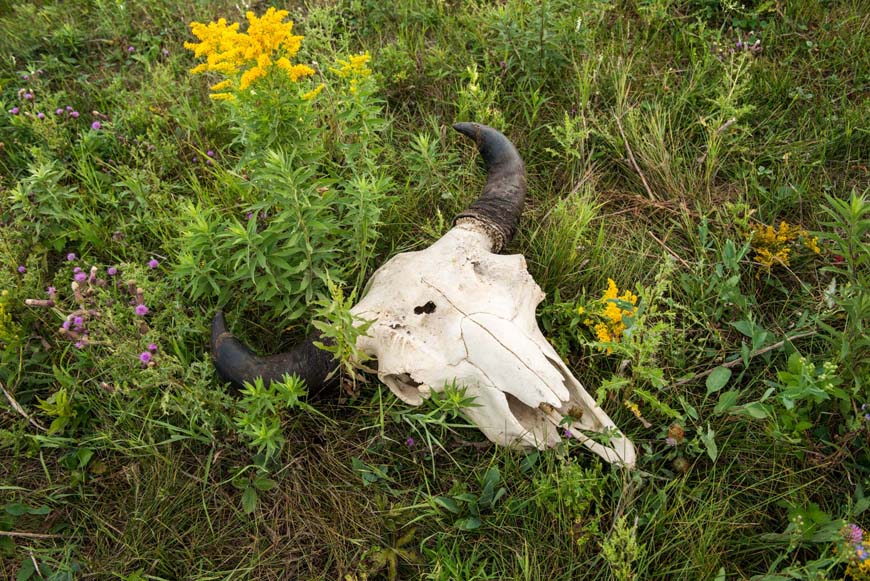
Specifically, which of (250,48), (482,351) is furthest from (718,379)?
(250,48)

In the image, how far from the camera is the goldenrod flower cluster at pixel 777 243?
3.17m

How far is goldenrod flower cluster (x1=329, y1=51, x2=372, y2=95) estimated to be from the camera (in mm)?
2924

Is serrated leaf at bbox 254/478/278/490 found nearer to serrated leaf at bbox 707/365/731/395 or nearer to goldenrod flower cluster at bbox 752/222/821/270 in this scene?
serrated leaf at bbox 707/365/731/395

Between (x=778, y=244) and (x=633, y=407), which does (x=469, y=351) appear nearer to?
(x=633, y=407)

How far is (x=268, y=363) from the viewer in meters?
2.68

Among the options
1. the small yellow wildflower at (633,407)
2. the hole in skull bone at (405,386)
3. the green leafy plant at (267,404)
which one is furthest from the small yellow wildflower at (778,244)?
the green leafy plant at (267,404)

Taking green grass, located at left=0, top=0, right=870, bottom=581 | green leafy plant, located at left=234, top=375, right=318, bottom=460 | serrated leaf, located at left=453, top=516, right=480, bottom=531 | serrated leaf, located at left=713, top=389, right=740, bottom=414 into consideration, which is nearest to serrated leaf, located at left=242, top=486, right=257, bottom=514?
green grass, located at left=0, top=0, right=870, bottom=581

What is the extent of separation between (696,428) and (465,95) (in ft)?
7.83

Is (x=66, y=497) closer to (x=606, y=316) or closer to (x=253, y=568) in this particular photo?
(x=253, y=568)

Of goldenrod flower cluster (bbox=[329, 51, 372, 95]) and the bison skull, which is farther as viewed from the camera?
goldenrod flower cluster (bbox=[329, 51, 372, 95])

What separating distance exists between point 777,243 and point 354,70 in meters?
2.40

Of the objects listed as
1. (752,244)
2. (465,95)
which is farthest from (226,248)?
(752,244)

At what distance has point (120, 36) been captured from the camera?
476 cm

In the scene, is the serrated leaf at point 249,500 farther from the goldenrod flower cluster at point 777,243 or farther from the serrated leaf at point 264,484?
the goldenrod flower cluster at point 777,243
